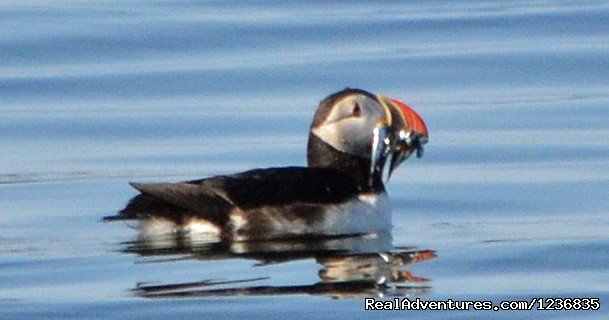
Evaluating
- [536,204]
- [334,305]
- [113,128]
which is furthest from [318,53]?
[334,305]

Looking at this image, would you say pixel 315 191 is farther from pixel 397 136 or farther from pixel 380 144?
pixel 397 136

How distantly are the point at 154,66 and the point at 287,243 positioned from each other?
28.5 feet

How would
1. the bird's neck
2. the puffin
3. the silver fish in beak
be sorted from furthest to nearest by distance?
the bird's neck
the silver fish in beak
the puffin

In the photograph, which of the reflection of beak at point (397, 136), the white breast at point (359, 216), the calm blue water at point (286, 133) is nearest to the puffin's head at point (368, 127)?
the reflection of beak at point (397, 136)

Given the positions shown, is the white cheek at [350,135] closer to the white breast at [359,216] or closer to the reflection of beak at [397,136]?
the reflection of beak at [397,136]

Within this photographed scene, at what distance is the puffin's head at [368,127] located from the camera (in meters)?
12.1

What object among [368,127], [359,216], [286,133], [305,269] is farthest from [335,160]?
[286,133]

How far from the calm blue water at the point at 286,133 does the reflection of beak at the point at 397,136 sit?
48 cm

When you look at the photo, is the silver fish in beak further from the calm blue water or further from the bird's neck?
the calm blue water

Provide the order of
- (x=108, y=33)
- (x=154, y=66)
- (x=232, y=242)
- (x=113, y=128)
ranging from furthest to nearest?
1. (x=108, y=33)
2. (x=154, y=66)
3. (x=113, y=128)
4. (x=232, y=242)

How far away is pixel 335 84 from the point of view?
18266 mm

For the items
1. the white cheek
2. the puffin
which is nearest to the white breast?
the puffin

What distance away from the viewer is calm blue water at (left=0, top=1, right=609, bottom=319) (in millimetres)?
10016

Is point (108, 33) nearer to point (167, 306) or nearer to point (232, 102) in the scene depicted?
point (232, 102)
